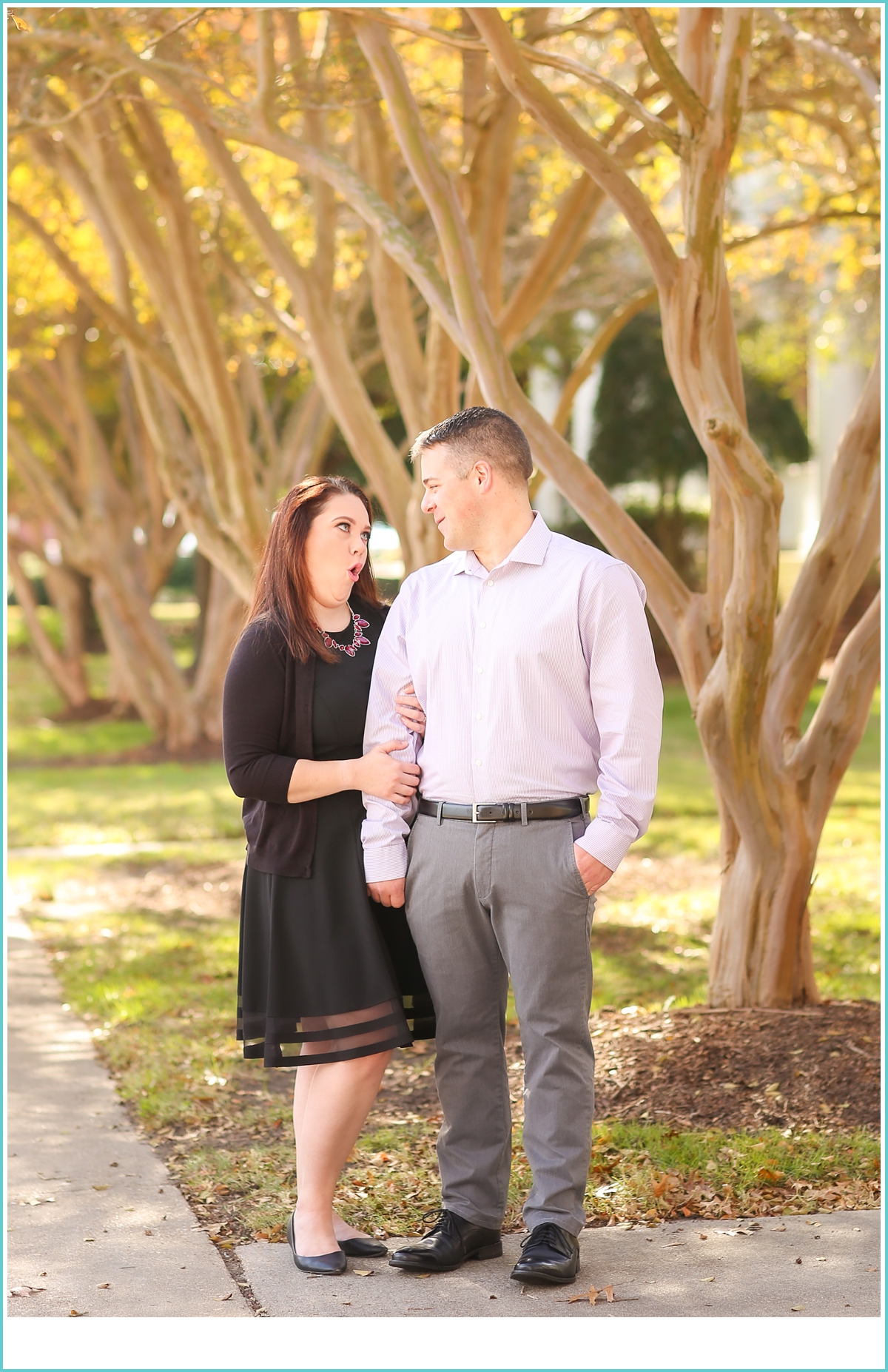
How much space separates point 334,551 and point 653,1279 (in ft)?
7.02

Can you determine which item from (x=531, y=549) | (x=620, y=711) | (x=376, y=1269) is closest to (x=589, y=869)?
(x=620, y=711)

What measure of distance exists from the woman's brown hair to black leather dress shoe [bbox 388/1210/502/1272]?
1.58 m

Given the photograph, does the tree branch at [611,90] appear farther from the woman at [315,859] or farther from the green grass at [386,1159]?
the green grass at [386,1159]

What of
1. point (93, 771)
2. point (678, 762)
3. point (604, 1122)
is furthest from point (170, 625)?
point (604, 1122)

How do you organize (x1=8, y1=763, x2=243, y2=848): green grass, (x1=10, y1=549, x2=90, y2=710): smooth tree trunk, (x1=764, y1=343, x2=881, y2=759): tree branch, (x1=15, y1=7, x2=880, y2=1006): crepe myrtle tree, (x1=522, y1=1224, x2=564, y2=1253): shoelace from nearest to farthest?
(x1=522, y1=1224, x2=564, y2=1253): shoelace, (x1=15, y1=7, x2=880, y2=1006): crepe myrtle tree, (x1=764, y1=343, x2=881, y2=759): tree branch, (x1=8, y1=763, x2=243, y2=848): green grass, (x1=10, y1=549, x2=90, y2=710): smooth tree trunk

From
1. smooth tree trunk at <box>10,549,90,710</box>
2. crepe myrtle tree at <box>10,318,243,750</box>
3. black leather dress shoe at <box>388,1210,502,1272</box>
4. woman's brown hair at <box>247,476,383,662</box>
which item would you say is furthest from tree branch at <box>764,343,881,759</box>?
smooth tree trunk at <box>10,549,90,710</box>

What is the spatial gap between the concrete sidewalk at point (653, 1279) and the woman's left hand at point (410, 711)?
1.47 m

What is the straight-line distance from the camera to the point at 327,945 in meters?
3.78

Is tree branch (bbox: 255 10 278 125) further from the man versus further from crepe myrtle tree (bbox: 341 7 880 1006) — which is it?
the man

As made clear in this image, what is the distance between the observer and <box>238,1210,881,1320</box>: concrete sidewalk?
3.52 metres

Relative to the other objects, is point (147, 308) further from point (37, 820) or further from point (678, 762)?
point (678, 762)

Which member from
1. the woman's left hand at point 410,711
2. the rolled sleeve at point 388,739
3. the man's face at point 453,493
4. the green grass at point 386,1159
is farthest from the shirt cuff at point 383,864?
the green grass at point 386,1159

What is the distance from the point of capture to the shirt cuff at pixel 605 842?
3.58 meters

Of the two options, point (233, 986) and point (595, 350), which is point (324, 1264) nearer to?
point (233, 986)
